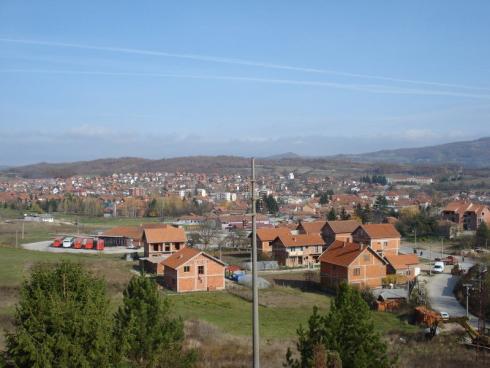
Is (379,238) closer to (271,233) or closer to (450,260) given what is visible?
(450,260)

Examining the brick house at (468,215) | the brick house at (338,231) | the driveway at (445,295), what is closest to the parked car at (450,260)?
the driveway at (445,295)

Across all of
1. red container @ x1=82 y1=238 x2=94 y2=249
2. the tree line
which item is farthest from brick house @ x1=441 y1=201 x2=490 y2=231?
the tree line

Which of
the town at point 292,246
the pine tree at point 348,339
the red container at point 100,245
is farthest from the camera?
the red container at point 100,245

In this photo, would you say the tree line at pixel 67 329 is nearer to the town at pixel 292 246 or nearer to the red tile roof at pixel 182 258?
the town at pixel 292 246

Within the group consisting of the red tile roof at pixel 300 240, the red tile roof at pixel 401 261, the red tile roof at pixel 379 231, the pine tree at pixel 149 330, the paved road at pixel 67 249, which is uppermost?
the pine tree at pixel 149 330

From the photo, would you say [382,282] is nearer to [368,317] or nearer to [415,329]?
[415,329]

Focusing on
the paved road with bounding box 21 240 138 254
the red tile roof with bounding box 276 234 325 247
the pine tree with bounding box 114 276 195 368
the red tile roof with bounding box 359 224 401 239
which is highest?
the pine tree with bounding box 114 276 195 368

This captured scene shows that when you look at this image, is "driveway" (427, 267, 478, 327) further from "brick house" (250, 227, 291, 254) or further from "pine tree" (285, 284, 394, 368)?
"pine tree" (285, 284, 394, 368)
